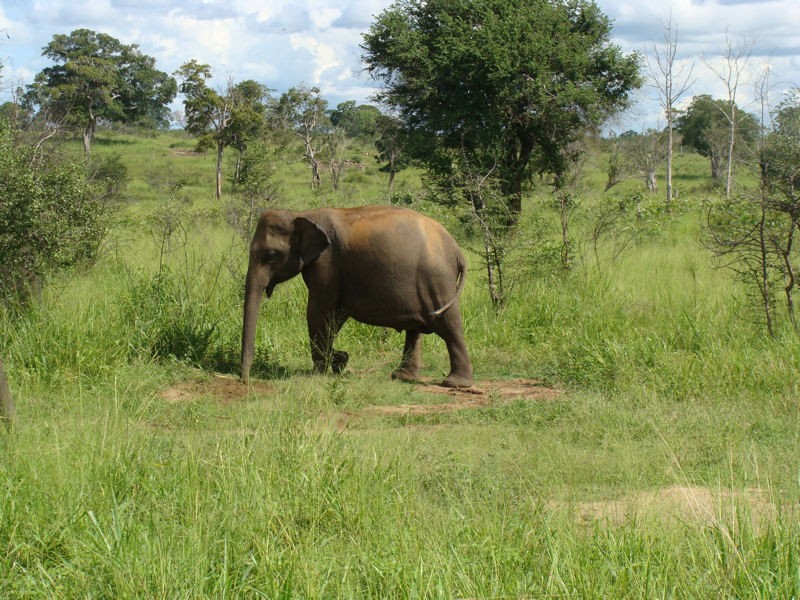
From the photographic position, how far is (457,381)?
29.2 feet

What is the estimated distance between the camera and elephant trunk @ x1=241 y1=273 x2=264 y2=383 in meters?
8.77

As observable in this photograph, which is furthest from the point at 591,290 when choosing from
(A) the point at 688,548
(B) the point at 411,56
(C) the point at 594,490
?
(B) the point at 411,56

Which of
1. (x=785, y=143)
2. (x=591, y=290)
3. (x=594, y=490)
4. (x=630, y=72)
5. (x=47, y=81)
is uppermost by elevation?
(x=47, y=81)

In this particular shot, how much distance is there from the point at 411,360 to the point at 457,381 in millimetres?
604

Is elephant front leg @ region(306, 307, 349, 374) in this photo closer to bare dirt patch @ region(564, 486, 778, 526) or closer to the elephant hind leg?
the elephant hind leg

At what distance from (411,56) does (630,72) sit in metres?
4.45

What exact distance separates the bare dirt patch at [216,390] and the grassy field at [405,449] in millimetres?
36

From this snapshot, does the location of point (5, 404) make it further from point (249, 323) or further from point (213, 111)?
point (213, 111)

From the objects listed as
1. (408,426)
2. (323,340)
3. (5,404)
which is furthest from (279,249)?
(5,404)

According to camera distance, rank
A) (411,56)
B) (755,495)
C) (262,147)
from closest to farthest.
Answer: (755,495) < (262,147) < (411,56)

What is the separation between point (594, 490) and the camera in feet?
18.4

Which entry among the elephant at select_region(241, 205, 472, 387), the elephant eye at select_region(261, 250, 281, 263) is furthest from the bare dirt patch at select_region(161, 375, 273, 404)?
the elephant eye at select_region(261, 250, 281, 263)

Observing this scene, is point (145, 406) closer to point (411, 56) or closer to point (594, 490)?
point (594, 490)

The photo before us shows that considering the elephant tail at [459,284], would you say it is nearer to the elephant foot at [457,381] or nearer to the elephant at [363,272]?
the elephant at [363,272]
